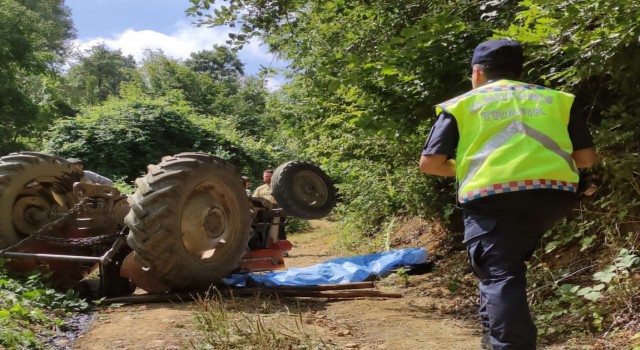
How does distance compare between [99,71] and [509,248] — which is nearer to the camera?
[509,248]

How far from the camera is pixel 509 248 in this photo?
2102 millimetres

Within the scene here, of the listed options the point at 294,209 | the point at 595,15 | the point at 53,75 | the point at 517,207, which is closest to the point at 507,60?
the point at 517,207

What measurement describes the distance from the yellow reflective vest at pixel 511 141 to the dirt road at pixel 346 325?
62.8 inches

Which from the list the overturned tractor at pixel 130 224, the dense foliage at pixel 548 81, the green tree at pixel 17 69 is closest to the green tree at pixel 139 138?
the green tree at pixel 17 69

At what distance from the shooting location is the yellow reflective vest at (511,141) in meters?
2.09

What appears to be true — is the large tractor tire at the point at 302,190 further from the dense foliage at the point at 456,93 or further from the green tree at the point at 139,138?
the green tree at the point at 139,138

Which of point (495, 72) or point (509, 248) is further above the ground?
point (495, 72)

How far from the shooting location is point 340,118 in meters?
8.13

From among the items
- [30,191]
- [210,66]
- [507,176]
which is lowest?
[507,176]

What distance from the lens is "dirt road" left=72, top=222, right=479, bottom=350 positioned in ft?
10.2

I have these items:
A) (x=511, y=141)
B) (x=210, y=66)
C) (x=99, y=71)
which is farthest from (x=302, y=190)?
(x=99, y=71)

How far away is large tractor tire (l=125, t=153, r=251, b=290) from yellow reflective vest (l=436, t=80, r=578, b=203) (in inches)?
98.9

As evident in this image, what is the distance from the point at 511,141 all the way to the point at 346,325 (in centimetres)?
229

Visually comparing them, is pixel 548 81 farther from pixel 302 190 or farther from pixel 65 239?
pixel 65 239
